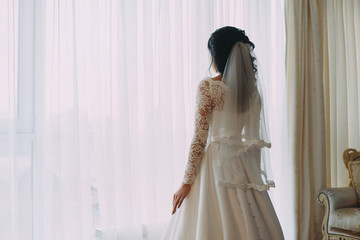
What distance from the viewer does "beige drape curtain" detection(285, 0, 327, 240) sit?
3.38m

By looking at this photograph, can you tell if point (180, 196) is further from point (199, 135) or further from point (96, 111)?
point (96, 111)

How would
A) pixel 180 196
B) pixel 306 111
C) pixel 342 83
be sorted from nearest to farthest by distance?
pixel 180 196
pixel 306 111
pixel 342 83

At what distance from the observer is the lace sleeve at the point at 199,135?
1787mm

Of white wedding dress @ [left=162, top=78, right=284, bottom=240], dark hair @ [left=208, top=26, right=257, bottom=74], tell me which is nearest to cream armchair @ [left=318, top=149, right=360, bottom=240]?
white wedding dress @ [left=162, top=78, right=284, bottom=240]

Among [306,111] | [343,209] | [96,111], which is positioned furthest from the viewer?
[306,111]

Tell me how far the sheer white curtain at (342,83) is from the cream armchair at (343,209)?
1.39 ft

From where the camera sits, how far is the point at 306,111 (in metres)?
3.42

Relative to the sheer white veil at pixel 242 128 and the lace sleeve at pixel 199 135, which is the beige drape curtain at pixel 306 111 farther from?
the lace sleeve at pixel 199 135

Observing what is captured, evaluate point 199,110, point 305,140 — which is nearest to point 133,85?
point 199,110

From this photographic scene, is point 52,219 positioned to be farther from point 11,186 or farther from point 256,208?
point 256,208

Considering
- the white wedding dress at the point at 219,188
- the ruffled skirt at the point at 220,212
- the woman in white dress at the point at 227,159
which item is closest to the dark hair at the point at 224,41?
the woman in white dress at the point at 227,159

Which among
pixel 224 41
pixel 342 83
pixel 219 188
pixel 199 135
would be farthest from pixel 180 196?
pixel 342 83

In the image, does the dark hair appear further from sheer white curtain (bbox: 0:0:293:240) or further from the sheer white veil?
sheer white curtain (bbox: 0:0:293:240)

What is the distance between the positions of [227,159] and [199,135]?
0.18 m
